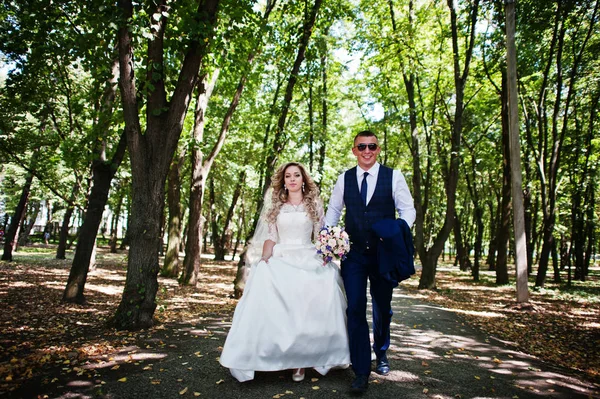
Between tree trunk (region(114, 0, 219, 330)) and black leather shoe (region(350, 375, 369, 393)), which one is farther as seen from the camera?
tree trunk (region(114, 0, 219, 330))

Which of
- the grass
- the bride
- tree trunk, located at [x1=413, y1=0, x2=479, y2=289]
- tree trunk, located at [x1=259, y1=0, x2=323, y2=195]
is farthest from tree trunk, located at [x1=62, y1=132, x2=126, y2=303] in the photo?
tree trunk, located at [x1=413, y1=0, x2=479, y2=289]

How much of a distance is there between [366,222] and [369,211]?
0.45 ft

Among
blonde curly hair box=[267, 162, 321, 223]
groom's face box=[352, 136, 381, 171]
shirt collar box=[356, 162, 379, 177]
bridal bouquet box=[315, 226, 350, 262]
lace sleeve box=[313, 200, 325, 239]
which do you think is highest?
groom's face box=[352, 136, 381, 171]

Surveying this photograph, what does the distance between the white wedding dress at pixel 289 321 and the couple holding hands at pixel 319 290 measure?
0.03 ft

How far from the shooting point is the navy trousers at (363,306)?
394 centimetres

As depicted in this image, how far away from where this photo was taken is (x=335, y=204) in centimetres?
467

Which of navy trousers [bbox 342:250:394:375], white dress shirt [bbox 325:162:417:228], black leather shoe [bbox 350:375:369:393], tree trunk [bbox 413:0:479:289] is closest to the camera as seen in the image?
black leather shoe [bbox 350:375:369:393]

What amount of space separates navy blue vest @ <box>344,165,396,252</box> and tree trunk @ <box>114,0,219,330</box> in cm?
375

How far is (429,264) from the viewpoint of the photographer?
16016 mm

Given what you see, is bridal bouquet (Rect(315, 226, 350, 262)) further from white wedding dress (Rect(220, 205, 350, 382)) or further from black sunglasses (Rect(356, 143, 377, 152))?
black sunglasses (Rect(356, 143, 377, 152))

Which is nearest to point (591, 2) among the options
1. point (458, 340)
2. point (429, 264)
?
point (429, 264)

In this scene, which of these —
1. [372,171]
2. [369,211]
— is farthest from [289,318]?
[372,171]

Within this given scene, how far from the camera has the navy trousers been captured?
394cm

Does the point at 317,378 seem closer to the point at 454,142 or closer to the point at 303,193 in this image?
the point at 303,193
